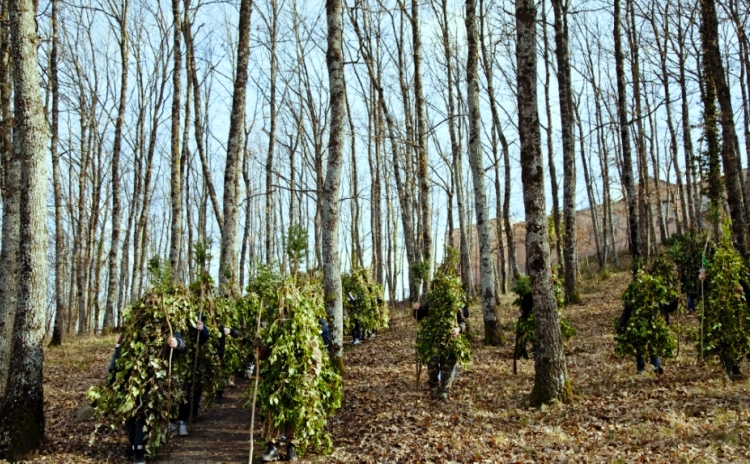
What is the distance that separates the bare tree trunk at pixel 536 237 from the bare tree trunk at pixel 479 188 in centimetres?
372

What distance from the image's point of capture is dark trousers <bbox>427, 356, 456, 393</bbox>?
26.9 feet

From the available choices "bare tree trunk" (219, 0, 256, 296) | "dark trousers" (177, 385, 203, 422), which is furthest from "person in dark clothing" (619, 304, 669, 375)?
"bare tree trunk" (219, 0, 256, 296)

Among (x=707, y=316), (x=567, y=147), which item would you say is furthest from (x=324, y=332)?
(x=567, y=147)

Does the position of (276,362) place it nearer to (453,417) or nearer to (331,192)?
(453,417)

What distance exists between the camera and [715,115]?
12.7m

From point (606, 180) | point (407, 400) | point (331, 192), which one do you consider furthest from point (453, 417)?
point (606, 180)

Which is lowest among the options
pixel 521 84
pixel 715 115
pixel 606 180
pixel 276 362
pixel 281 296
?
pixel 276 362

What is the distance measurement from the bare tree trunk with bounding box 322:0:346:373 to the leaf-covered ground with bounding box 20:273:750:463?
3.74 feet

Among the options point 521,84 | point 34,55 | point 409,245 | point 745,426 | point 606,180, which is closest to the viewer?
point 745,426

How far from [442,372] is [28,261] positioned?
241 inches

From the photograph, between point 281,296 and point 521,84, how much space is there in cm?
469

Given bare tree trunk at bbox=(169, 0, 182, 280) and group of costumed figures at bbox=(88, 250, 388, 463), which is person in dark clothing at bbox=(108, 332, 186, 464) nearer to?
group of costumed figures at bbox=(88, 250, 388, 463)

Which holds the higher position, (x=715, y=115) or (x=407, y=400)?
(x=715, y=115)

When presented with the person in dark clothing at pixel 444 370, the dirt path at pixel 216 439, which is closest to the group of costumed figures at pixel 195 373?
the dirt path at pixel 216 439
